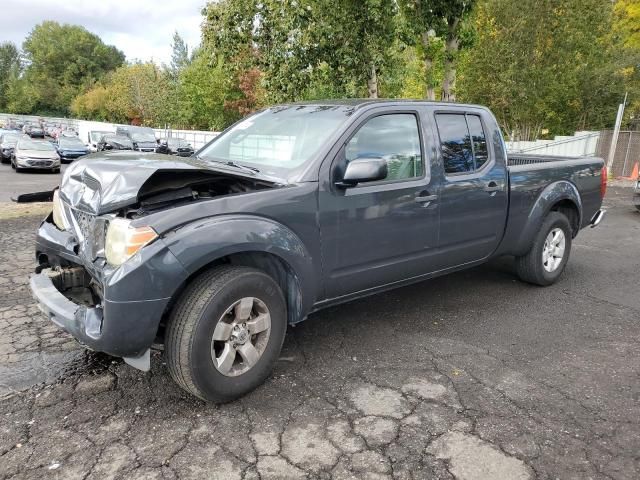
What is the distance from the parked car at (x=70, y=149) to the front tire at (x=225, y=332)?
23556mm

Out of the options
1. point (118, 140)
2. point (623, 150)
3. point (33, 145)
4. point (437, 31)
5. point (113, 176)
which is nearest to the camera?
point (113, 176)

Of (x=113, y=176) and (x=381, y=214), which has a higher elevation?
(x=113, y=176)

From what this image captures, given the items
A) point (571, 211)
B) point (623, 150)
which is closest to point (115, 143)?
point (623, 150)

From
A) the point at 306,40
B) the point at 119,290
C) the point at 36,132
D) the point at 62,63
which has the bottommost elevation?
the point at 36,132

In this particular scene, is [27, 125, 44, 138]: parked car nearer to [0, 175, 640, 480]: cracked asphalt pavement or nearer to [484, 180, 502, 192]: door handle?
[0, 175, 640, 480]: cracked asphalt pavement

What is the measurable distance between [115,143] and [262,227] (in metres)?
23.0

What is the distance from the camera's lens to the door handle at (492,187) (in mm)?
4438

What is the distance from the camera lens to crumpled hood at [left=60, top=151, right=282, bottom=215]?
9.19ft

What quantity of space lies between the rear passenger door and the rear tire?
71cm

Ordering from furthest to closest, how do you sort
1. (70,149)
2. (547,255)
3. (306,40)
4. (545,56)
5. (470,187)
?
(70,149)
(545,56)
(306,40)
(547,255)
(470,187)

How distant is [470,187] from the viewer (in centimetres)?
429

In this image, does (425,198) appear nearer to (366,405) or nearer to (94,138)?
(366,405)

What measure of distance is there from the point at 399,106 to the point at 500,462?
2.61 meters

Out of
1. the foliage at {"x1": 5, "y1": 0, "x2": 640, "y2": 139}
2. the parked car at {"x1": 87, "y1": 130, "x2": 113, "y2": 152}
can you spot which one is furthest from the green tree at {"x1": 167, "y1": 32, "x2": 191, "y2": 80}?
the parked car at {"x1": 87, "y1": 130, "x2": 113, "y2": 152}
